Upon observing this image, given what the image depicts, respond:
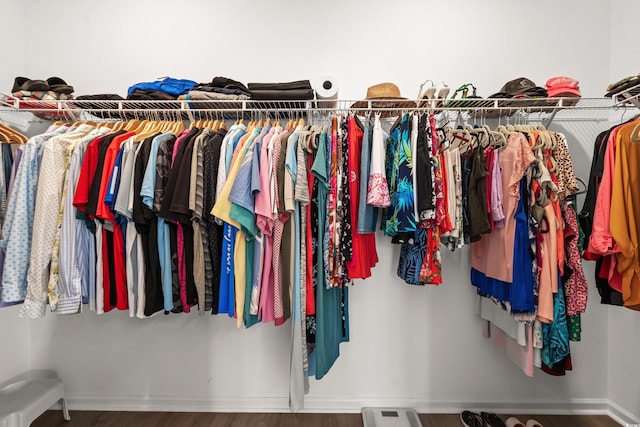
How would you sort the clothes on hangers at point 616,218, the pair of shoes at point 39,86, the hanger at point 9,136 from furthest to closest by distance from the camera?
1. the pair of shoes at point 39,86
2. the hanger at point 9,136
3. the clothes on hangers at point 616,218

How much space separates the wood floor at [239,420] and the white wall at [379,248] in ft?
0.19

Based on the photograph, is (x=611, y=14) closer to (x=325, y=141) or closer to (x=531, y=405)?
(x=325, y=141)

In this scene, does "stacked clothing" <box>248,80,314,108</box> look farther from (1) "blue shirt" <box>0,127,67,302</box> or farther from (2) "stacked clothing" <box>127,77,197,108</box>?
(1) "blue shirt" <box>0,127,67,302</box>

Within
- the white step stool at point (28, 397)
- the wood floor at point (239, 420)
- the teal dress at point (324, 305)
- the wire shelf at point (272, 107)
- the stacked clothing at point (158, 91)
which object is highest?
the stacked clothing at point (158, 91)

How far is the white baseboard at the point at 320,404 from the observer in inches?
70.8

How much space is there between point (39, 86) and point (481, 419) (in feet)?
10.5

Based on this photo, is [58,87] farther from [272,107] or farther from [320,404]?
[320,404]

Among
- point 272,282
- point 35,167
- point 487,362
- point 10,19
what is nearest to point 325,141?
point 272,282

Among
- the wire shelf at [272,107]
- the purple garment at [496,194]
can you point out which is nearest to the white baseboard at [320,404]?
the purple garment at [496,194]

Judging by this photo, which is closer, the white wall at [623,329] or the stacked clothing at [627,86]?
the stacked clothing at [627,86]

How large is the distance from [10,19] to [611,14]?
3764mm

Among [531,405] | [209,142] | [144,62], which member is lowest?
[531,405]

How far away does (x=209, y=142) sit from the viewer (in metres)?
1.30

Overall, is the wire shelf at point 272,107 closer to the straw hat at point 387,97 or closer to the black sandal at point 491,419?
the straw hat at point 387,97
